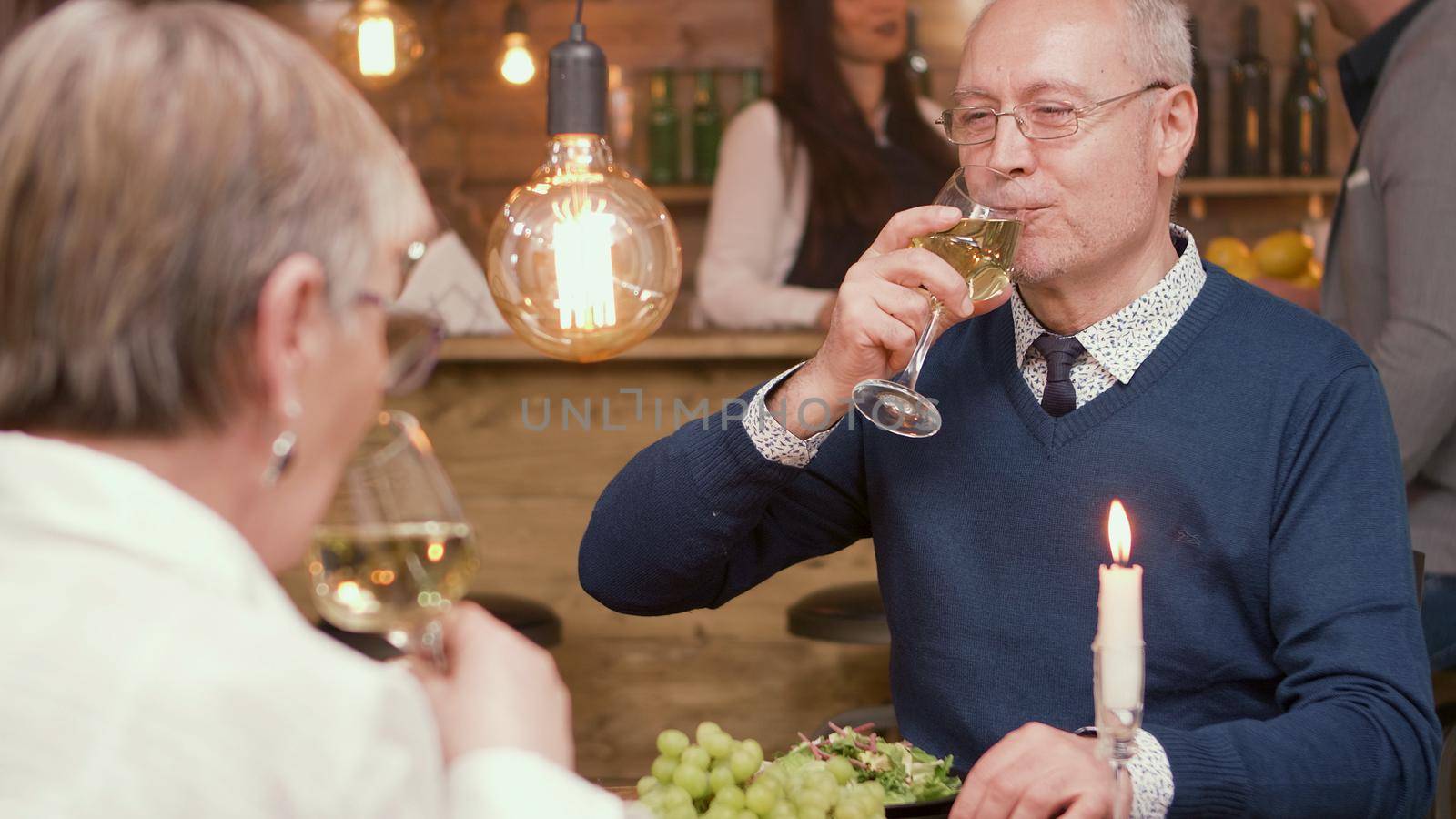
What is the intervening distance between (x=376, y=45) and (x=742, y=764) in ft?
8.61

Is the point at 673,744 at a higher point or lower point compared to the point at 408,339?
lower

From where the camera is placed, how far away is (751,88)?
4.36 meters

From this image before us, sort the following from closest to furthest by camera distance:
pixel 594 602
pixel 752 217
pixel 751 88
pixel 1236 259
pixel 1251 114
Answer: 1. pixel 594 602
2. pixel 1236 259
3. pixel 752 217
4. pixel 1251 114
5. pixel 751 88

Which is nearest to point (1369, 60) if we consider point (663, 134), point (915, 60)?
point (915, 60)

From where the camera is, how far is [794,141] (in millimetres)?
3553

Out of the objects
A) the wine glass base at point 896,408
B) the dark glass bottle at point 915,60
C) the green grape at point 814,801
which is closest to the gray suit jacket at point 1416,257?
the wine glass base at point 896,408

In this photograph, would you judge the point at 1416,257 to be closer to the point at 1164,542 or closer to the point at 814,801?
the point at 1164,542

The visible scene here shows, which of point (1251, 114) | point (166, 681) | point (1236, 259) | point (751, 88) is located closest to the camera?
point (166, 681)

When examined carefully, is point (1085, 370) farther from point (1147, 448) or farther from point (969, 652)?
point (969, 652)

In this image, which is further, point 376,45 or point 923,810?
point 376,45

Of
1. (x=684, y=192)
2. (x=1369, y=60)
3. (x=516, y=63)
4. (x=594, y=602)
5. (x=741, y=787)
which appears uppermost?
(x=1369, y=60)

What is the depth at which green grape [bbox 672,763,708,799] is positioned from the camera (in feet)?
3.66

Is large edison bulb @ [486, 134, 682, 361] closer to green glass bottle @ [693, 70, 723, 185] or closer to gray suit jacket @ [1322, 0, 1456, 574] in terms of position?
gray suit jacket @ [1322, 0, 1456, 574]

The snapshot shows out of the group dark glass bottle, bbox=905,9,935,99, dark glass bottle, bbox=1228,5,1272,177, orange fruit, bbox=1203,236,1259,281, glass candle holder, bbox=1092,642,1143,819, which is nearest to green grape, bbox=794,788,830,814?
glass candle holder, bbox=1092,642,1143,819
